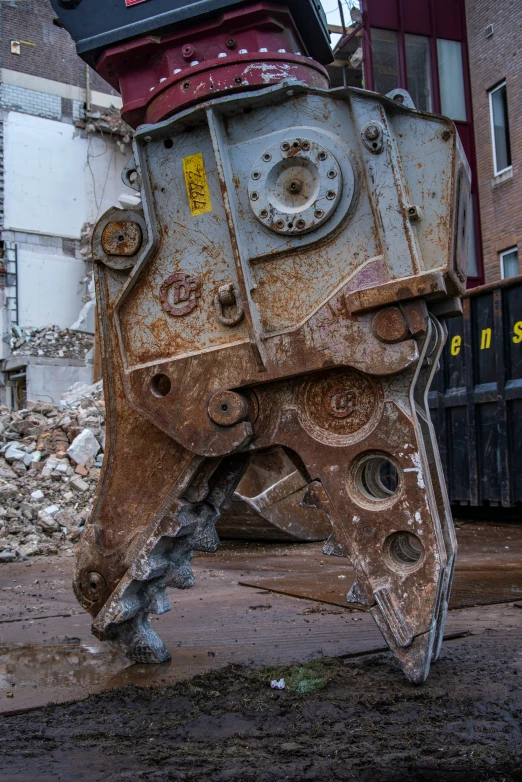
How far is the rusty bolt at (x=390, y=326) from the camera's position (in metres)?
2.73

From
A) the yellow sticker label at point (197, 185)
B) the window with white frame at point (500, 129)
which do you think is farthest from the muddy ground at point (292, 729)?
the window with white frame at point (500, 129)

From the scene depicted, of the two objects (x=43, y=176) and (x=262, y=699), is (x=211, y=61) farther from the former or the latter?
(x=43, y=176)

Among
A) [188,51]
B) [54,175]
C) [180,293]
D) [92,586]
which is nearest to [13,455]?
[92,586]

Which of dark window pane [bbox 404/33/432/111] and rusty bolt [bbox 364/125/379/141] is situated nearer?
rusty bolt [bbox 364/125/379/141]

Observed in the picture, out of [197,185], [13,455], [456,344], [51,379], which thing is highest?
[51,379]

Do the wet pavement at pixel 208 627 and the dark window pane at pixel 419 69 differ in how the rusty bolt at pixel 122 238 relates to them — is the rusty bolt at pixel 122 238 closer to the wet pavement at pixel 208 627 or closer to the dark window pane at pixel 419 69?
the wet pavement at pixel 208 627

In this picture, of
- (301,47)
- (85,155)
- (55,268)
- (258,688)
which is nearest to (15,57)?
(85,155)

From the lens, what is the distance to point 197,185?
3.11m

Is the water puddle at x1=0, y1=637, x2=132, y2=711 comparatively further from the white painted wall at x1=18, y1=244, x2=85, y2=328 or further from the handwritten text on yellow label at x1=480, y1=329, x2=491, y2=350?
the white painted wall at x1=18, y1=244, x2=85, y2=328

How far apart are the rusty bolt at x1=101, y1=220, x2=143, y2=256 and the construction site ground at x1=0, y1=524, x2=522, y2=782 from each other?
5.60 ft

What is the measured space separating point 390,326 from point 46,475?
7755mm

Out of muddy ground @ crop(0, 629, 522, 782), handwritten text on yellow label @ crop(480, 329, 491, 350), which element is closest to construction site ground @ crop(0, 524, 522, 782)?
muddy ground @ crop(0, 629, 522, 782)

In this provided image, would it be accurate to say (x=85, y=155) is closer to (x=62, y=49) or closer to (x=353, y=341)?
(x=62, y=49)

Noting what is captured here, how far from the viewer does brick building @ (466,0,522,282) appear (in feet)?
52.9
